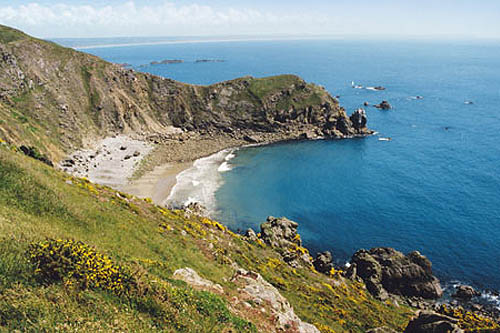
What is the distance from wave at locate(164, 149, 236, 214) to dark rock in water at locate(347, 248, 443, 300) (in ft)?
126

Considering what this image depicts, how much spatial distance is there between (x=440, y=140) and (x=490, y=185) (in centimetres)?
4262

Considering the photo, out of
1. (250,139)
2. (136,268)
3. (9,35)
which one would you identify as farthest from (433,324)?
(9,35)

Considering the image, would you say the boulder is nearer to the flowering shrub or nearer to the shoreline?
the shoreline

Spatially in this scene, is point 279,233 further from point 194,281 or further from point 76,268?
point 76,268

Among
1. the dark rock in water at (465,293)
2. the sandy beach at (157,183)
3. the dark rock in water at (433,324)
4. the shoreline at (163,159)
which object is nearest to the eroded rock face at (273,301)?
the dark rock in water at (433,324)

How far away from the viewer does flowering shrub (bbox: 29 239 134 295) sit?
13.6 metres

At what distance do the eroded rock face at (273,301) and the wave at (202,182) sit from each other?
166ft

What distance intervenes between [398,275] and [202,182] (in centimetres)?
5763

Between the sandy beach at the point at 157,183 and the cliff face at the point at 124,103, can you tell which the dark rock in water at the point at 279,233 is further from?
the cliff face at the point at 124,103

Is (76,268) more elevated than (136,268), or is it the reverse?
(76,268)

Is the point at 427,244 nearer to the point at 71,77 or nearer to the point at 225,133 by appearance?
the point at 225,133

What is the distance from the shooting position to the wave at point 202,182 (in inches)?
3139

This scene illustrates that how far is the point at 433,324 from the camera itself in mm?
26844

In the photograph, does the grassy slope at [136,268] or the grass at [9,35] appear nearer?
the grassy slope at [136,268]
